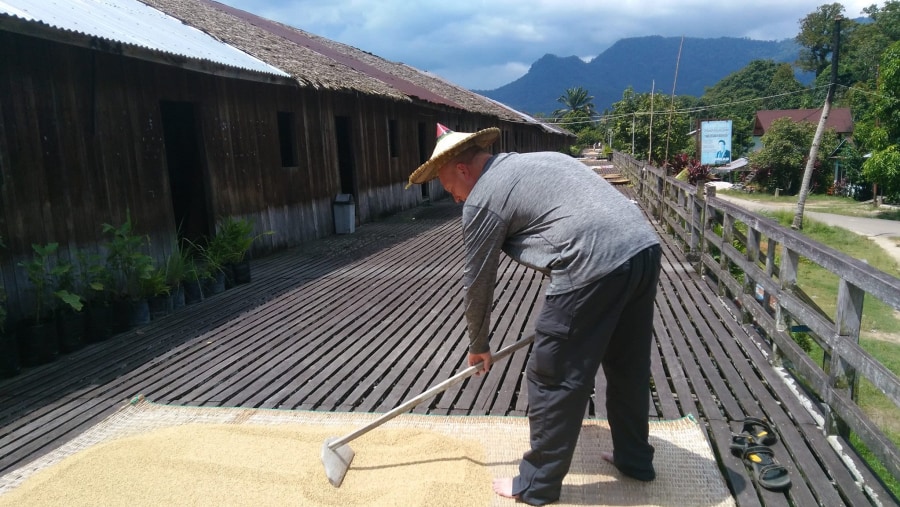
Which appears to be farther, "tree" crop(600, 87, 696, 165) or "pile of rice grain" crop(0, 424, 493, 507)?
"tree" crop(600, 87, 696, 165)

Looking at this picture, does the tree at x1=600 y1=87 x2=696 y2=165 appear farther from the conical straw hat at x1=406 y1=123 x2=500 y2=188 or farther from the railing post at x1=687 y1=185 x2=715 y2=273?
the conical straw hat at x1=406 y1=123 x2=500 y2=188

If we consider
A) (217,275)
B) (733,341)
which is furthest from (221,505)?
(217,275)

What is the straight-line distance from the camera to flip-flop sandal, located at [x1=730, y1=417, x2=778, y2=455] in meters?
2.77

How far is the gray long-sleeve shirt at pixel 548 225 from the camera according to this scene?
7.25ft

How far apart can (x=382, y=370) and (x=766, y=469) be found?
233 centimetres

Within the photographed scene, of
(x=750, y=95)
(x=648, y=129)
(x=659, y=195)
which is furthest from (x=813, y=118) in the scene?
(x=659, y=195)

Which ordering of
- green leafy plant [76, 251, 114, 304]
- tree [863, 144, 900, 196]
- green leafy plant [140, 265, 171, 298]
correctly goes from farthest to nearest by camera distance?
tree [863, 144, 900, 196] → green leafy plant [140, 265, 171, 298] → green leafy plant [76, 251, 114, 304]

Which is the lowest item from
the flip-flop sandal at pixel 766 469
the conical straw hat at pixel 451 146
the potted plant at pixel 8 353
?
the flip-flop sandal at pixel 766 469

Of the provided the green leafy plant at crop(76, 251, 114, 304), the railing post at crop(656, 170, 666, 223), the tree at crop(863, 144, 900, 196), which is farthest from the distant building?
the green leafy plant at crop(76, 251, 114, 304)

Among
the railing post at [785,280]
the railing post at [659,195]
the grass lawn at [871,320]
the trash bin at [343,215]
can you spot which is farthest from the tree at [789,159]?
the railing post at [785,280]

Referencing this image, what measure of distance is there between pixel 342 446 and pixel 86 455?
129 centimetres

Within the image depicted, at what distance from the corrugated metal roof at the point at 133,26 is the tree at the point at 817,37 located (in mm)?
70568

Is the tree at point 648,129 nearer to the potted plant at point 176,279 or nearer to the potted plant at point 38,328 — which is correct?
the potted plant at point 176,279

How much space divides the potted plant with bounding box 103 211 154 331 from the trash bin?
547 centimetres
